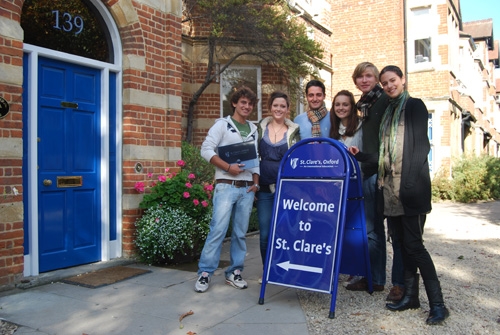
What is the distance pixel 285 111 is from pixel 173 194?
1.96 meters

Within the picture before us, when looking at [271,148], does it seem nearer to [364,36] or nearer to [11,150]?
[11,150]

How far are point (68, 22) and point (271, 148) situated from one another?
2.88 m

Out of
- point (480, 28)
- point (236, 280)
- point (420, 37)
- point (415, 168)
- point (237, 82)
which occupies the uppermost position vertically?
point (480, 28)

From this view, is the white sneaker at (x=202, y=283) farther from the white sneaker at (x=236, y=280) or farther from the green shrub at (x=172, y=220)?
the green shrub at (x=172, y=220)

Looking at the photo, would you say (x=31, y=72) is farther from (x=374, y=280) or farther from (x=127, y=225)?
(x=374, y=280)

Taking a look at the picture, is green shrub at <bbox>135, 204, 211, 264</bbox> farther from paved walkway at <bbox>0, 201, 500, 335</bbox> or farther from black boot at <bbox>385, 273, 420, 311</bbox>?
black boot at <bbox>385, 273, 420, 311</bbox>

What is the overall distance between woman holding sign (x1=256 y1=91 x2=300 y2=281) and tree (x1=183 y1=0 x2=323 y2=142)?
456cm

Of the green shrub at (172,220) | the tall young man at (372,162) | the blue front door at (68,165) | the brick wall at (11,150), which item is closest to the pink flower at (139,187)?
the green shrub at (172,220)

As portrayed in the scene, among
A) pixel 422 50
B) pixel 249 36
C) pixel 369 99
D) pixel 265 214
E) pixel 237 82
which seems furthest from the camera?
pixel 422 50

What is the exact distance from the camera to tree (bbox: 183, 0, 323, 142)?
8.77 metres

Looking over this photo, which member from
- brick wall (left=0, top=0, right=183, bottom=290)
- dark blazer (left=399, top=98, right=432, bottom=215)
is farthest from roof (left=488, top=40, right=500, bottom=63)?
dark blazer (left=399, top=98, right=432, bottom=215)

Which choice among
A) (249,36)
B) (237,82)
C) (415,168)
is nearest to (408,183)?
(415,168)

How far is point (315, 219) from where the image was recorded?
3.95 meters

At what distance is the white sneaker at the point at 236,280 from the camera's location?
4.52 metres
